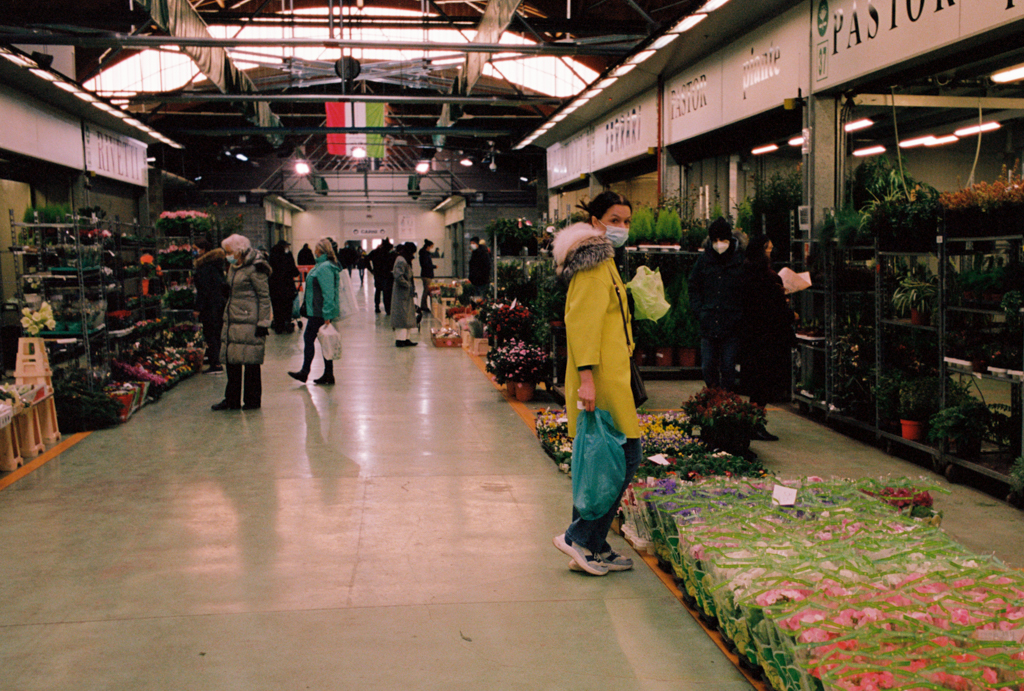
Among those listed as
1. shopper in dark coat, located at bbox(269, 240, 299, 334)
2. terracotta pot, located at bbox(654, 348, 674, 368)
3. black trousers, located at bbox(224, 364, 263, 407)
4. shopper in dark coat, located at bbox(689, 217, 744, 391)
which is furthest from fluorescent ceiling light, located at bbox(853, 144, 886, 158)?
shopper in dark coat, located at bbox(269, 240, 299, 334)

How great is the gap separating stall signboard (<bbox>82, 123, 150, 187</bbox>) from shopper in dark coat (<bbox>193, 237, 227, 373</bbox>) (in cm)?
465

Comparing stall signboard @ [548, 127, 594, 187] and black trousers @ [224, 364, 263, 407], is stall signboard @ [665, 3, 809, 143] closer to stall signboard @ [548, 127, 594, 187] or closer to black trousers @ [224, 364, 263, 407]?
stall signboard @ [548, 127, 594, 187]

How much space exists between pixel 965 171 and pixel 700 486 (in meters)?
11.1

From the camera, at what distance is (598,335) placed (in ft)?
11.9

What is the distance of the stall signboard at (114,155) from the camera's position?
45.4 ft

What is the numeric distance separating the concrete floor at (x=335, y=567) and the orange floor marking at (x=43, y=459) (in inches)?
4.2

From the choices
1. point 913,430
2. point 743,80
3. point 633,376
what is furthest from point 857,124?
point 633,376

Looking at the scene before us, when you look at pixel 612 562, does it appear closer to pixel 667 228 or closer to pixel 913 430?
pixel 913 430

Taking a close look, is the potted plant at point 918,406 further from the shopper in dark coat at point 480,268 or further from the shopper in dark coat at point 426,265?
the shopper in dark coat at point 426,265

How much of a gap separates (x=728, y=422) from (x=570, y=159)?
12.9 metres

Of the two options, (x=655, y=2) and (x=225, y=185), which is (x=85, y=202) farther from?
(x=225, y=185)

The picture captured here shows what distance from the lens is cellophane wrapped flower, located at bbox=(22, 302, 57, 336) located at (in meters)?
7.34

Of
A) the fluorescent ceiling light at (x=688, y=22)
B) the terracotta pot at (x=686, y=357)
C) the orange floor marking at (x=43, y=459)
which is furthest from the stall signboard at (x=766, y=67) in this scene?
the orange floor marking at (x=43, y=459)

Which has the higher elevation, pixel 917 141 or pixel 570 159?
pixel 570 159
